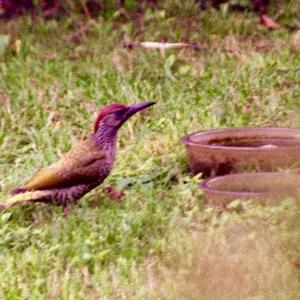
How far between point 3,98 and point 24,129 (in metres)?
0.48

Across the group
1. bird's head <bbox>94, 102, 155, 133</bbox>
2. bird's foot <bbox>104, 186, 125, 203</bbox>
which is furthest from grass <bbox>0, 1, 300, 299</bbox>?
bird's head <bbox>94, 102, 155, 133</bbox>

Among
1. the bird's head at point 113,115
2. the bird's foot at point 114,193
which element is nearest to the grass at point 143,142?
the bird's foot at point 114,193

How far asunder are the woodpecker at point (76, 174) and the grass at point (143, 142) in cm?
9

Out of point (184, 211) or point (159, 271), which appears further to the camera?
point (184, 211)

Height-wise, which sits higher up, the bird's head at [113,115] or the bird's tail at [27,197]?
the bird's head at [113,115]

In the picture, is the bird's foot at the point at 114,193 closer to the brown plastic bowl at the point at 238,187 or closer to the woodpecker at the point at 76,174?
the woodpecker at the point at 76,174

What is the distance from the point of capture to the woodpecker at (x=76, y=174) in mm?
4645

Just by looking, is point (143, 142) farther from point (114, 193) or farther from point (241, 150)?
point (241, 150)

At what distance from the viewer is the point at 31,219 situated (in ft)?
15.3

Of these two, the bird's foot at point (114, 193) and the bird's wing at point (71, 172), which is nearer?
the bird's wing at point (71, 172)

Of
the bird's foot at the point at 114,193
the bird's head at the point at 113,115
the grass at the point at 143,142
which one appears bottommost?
the bird's foot at the point at 114,193

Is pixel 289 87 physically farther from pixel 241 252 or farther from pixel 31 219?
pixel 241 252

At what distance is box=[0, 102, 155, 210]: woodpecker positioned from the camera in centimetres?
464

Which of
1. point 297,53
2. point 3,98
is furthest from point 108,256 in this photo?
point 297,53
